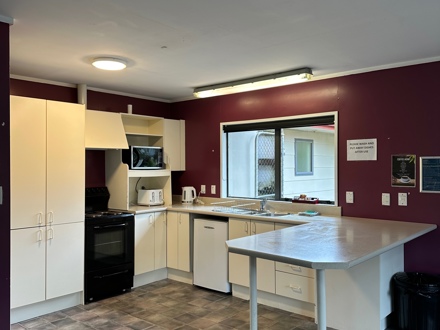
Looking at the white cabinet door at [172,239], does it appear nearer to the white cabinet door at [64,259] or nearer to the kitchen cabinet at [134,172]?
the kitchen cabinet at [134,172]

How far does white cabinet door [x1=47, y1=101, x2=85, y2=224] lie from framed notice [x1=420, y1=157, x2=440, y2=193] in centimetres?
330

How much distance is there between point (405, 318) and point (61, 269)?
3190mm

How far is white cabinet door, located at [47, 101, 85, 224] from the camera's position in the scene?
369 cm

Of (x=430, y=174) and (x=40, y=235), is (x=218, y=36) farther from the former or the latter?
(x=40, y=235)

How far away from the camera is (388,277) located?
317 cm

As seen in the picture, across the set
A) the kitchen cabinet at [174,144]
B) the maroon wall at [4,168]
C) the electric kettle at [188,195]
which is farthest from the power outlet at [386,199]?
the maroon wall at [4,168]

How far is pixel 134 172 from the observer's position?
180 inches

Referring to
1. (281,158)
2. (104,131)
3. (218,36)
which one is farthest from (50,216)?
(281,158)

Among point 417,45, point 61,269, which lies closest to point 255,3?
point 417,45

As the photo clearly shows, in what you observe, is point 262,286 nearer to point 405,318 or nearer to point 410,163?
point 405,318

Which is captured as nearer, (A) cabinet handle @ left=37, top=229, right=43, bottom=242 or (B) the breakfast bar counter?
(B) the breakfast bar counter

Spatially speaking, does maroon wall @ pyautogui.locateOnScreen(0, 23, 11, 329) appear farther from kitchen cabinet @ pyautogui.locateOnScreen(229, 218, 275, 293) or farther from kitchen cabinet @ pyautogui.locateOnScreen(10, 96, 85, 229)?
kitchen cabinet @ pyautogui.locateOnScreen(229, 218, 275, 293)

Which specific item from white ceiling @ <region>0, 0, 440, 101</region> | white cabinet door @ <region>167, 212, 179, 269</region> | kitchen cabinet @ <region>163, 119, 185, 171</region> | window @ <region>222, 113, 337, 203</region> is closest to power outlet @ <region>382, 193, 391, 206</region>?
window @ <region>222, 113, 337, 203</region>

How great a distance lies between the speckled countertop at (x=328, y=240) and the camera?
2.20 metres
